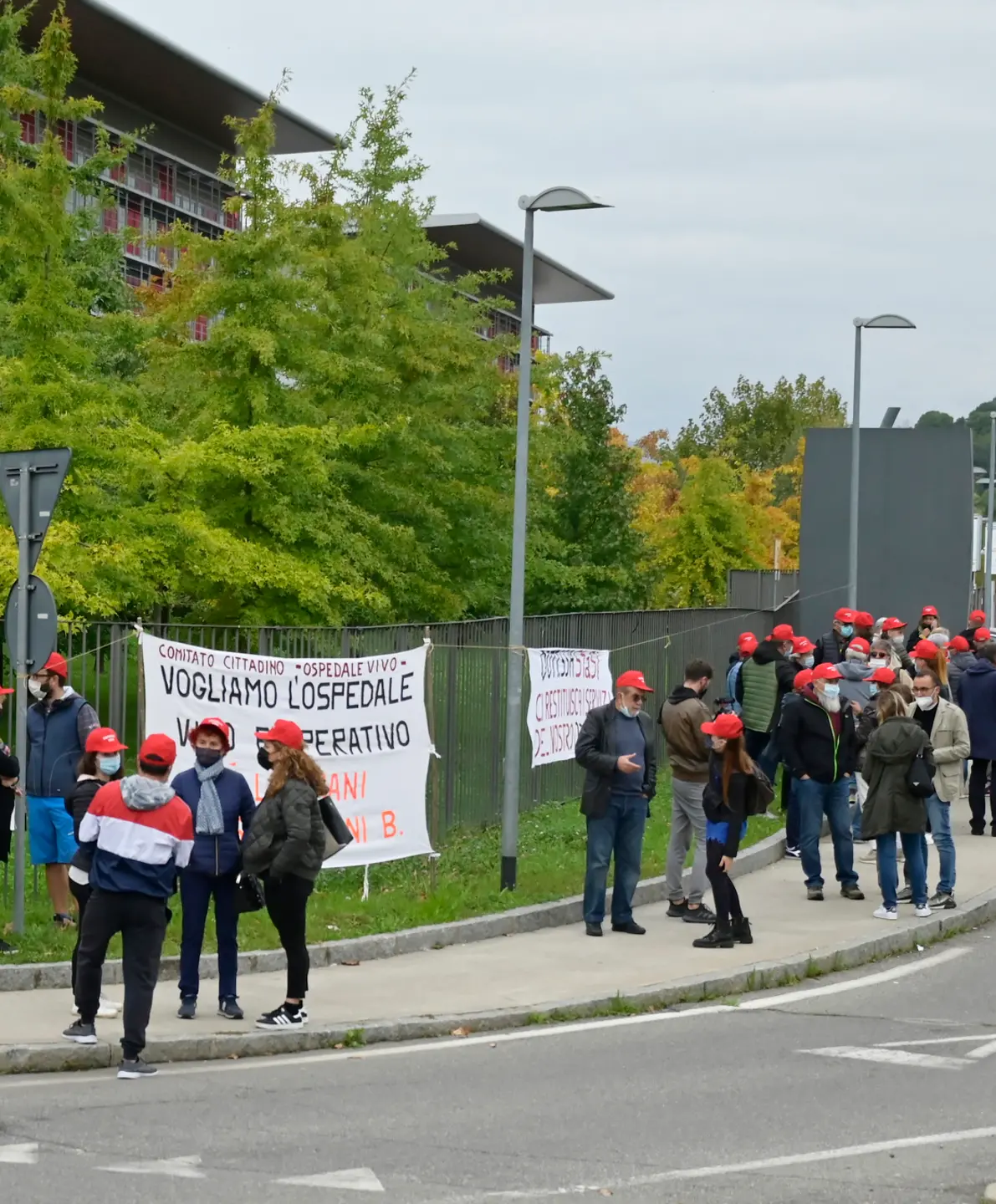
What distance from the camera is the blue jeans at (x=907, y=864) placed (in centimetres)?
1338

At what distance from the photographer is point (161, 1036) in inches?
363

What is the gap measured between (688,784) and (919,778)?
1743mm

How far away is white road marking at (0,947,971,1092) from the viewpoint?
8.72 m

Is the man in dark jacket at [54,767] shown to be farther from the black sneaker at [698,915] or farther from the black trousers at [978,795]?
the black trousers at [978,795]

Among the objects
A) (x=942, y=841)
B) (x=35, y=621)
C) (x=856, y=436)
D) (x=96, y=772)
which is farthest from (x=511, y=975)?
(x=856, y=436)

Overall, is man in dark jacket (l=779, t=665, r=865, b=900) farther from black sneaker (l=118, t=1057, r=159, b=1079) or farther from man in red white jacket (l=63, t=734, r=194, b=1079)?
black sneaker (l=118, t=1057, r=159, b=1079)

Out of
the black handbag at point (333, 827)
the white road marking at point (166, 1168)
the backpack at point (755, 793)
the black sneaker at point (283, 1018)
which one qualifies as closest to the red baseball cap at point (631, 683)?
the backpack at point (755, 793)

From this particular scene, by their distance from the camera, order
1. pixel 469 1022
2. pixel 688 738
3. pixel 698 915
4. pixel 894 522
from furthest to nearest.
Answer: pixel 894 522, pixel 688 738, pixel 698 915, pixel 469 1022

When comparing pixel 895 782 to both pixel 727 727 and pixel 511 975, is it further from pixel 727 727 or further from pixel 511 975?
pixel 511 975

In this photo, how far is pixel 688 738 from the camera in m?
13.4

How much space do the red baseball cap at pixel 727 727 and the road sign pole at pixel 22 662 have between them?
4.61 m

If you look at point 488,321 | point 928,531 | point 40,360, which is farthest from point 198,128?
point 40,360

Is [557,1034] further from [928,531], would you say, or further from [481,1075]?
[928,531]

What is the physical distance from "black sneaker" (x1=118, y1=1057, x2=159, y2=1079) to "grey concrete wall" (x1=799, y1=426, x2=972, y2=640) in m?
23.4
